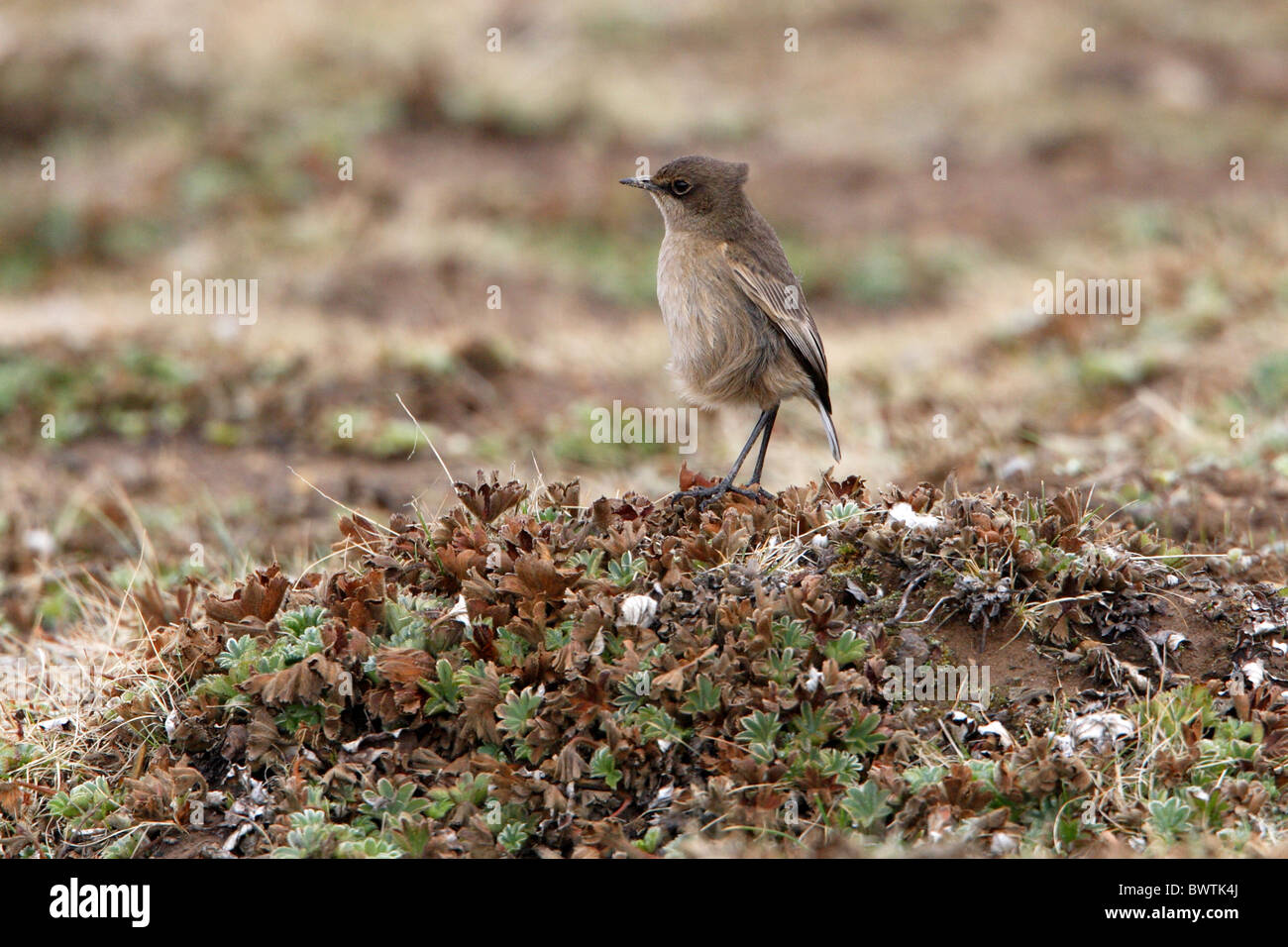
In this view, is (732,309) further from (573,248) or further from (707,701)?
(573,248)

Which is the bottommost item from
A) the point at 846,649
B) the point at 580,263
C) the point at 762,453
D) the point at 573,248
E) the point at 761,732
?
the point at 761,732

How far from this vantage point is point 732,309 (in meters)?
5.38

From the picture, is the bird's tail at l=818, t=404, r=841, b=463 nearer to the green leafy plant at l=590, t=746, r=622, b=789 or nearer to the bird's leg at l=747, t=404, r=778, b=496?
the bird's leg at l=747, t=404, r=778, b=496

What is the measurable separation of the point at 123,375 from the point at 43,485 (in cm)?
155

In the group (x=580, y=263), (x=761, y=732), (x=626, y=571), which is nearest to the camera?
(x=761, y=732)

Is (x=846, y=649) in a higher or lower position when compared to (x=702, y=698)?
higher

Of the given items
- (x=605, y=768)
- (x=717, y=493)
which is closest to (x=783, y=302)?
(x=717, y=493)

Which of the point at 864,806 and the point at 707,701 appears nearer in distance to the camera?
the point at 864,806

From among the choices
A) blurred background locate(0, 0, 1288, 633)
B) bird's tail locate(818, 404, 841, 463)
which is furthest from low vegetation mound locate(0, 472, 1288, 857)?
blurred background locate(0, 0, 1288, 633)

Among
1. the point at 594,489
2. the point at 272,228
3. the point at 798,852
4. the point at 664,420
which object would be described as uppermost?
the point at 272,228

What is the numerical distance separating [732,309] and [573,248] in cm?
926

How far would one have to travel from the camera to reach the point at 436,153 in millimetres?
15641

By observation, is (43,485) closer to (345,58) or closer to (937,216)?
(345,58)

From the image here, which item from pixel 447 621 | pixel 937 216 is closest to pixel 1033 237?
pixel 937 216
